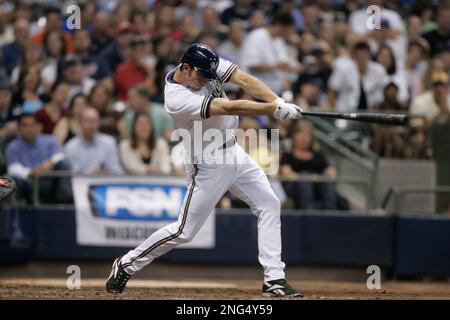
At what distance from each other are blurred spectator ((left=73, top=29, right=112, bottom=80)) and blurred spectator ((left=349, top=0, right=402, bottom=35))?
156 inches

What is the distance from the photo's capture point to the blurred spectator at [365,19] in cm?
1498

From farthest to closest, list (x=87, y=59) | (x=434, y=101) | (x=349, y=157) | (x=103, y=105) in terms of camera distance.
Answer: (x=87, y=59) < (x=434, y=101) < (x=103, y=105) < (x=349, y=157)

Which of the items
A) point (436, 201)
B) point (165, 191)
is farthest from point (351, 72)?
point (165, 191)

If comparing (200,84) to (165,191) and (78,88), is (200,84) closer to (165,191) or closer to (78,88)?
(165,191)

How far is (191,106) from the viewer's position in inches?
303

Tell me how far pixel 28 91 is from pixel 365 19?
536 centimetres

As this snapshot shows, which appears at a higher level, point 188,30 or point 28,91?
point 188,30

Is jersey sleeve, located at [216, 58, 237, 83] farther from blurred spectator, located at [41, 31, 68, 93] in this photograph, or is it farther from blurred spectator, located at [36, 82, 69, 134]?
blurred spectator, located at [41, 31, 68, 93]

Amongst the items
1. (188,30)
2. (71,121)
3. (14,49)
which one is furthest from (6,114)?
(188,30)

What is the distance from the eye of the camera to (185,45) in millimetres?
13453

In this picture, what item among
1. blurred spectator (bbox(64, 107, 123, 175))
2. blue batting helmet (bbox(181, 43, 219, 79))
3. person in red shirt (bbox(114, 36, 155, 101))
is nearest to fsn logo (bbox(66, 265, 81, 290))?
blurred spectator (bbox(64, 107, 123, 175))

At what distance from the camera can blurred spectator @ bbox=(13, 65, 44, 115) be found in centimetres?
1259

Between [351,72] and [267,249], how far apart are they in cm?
587

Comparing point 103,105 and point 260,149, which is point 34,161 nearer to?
point 103,105
